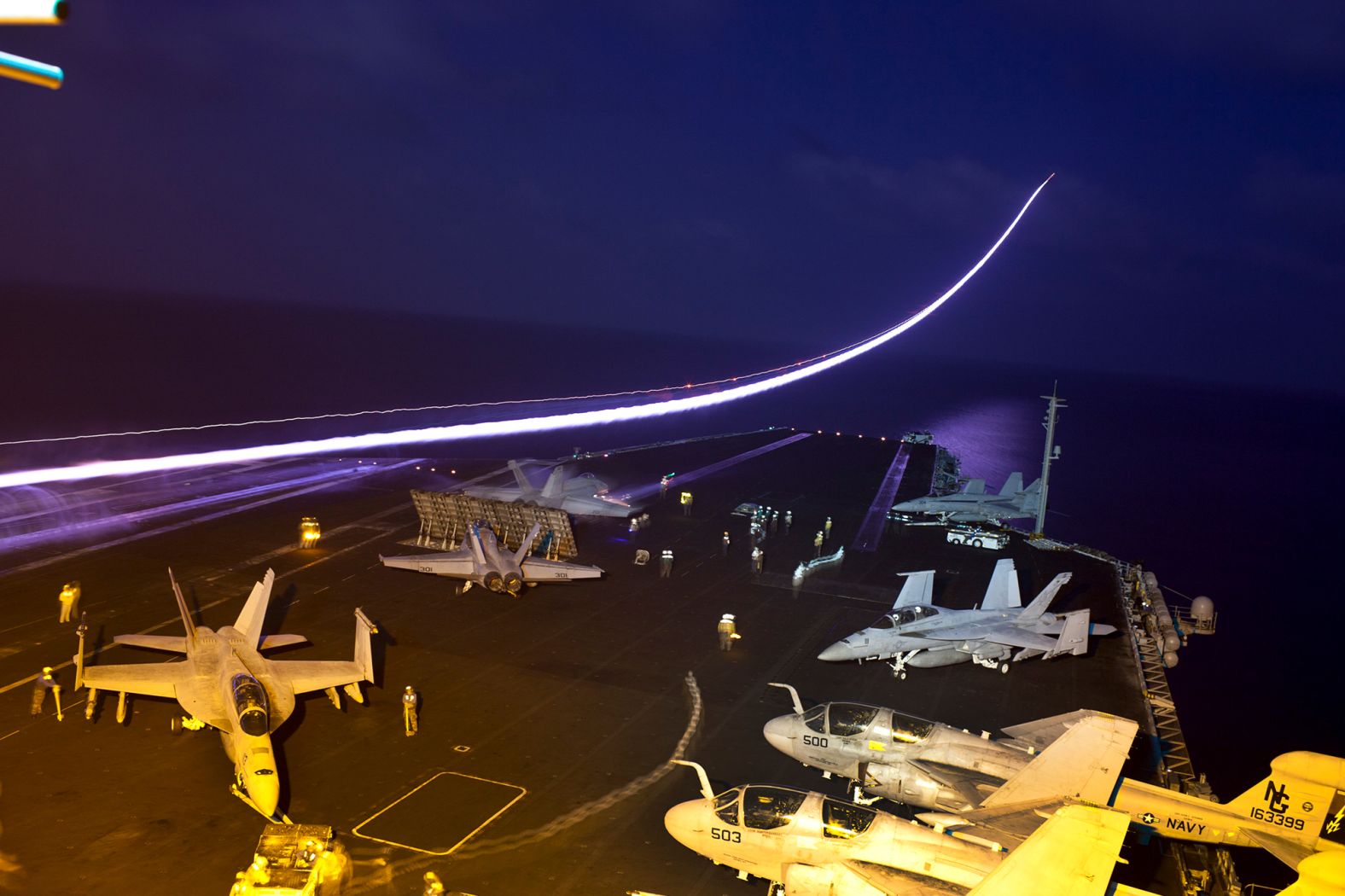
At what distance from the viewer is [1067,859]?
12703 millimetres

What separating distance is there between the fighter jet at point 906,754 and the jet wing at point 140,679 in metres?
15.7

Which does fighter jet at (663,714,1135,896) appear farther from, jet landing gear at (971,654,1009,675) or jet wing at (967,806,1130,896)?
jet landing gear at (971,654,1009,675)

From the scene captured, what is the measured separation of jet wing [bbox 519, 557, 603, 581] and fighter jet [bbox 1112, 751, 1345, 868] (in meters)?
22.3

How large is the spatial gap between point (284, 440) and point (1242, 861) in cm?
8817

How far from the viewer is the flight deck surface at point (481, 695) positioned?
18562 millimetres

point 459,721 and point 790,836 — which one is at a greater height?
point 790,836

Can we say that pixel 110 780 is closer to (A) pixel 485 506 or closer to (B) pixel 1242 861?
(A) pixel 485 506

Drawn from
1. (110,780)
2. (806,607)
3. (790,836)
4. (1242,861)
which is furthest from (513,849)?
(1242,861)

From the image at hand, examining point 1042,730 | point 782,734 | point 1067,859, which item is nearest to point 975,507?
point 1042,730

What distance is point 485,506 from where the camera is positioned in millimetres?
42000

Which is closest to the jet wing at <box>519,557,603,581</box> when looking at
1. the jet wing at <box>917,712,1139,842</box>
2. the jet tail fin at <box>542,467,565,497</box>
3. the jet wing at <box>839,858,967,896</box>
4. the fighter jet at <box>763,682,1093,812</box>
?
the jet tail fin at <box>542,467,565,497</box>

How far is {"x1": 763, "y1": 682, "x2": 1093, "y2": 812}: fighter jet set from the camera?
64.4 ft

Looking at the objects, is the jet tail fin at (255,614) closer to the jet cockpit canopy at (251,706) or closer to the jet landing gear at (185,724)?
the jet landing gear at (185,724)

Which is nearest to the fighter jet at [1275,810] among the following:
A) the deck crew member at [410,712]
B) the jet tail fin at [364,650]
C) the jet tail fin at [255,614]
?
the deck crew member at [410,712]
